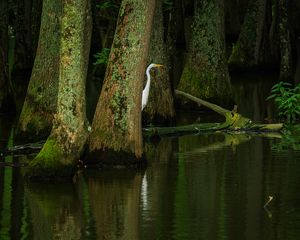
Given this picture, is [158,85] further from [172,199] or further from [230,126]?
[172,199]

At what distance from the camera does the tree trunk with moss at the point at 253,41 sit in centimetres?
4391

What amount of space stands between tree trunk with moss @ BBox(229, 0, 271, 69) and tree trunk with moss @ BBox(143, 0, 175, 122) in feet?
50.9

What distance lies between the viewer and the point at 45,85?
2586 cm

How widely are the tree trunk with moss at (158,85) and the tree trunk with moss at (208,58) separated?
3090 millimetres

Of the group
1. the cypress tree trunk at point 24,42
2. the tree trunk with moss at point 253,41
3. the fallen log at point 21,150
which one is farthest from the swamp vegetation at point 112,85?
the tree trunk with moss at point 253,41

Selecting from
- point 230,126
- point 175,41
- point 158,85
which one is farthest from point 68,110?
point 175,41

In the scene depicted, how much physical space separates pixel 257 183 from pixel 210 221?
10.7ft

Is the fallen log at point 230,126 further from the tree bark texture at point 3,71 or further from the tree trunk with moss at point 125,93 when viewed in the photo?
the tree bark texture at point 3,71

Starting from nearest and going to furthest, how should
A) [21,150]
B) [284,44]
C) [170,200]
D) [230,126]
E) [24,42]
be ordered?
[170,200], [21,150], [230,126], [284,44], [24,42]

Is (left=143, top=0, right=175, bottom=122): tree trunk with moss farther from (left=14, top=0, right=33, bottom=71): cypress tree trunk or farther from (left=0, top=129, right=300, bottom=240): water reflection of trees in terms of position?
(left=14, top=0, right=33, bottom=71): cypress tree trunk

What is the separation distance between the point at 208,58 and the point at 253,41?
1279 cm

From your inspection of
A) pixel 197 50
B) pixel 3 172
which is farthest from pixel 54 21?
pixel 197 50

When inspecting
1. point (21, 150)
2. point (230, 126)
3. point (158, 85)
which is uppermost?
point (158, 85)

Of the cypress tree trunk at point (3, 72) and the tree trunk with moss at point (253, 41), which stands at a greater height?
the tree trunk with moss at point (253, 41)
